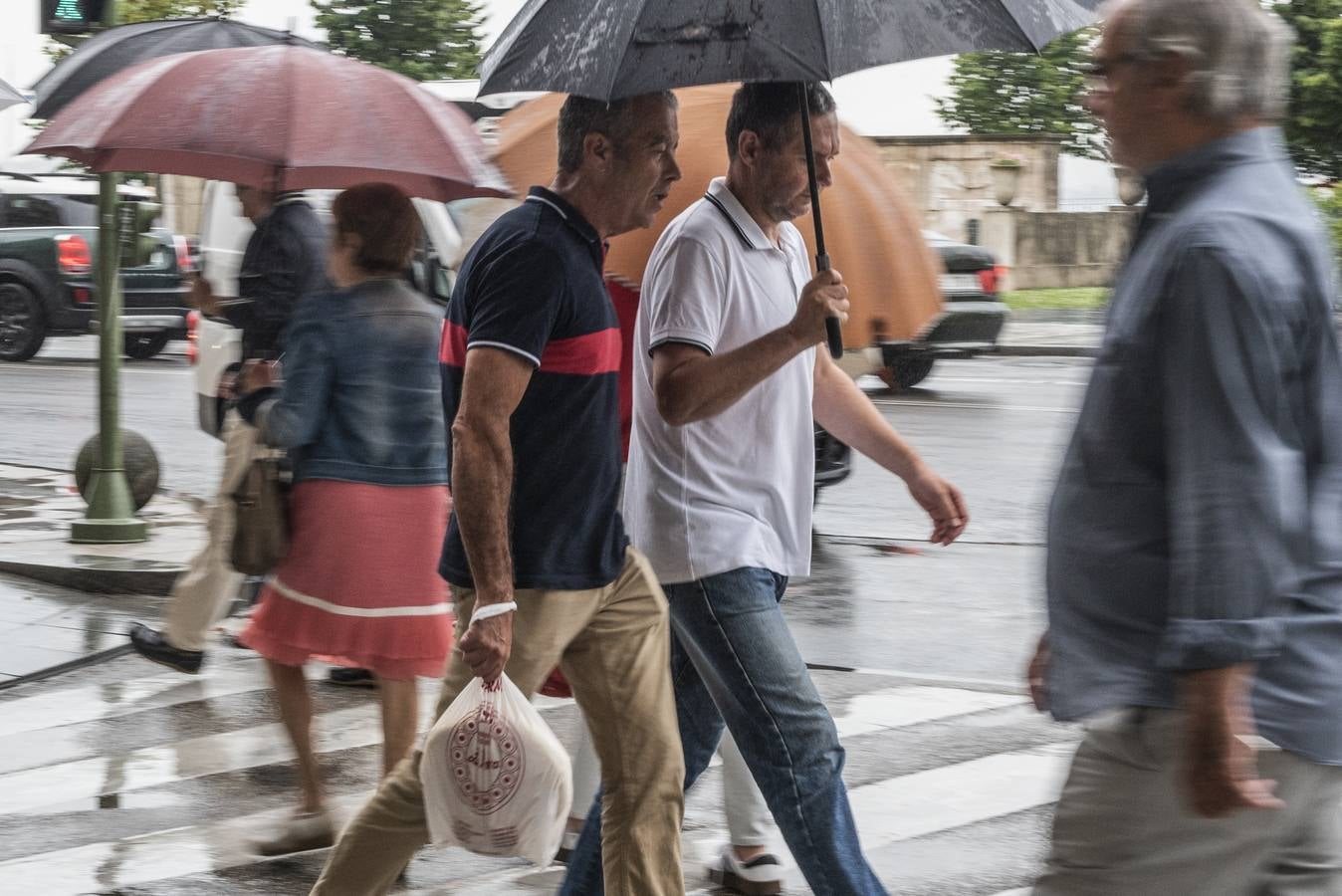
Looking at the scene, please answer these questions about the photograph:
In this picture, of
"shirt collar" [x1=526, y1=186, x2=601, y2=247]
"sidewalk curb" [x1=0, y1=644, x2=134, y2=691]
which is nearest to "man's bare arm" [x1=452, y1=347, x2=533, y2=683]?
"shirt collar" [x1=526, y1=186, x2=601, y2=247]

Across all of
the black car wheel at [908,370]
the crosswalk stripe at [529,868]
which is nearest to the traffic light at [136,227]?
the crosswalk stripe at [529,868]

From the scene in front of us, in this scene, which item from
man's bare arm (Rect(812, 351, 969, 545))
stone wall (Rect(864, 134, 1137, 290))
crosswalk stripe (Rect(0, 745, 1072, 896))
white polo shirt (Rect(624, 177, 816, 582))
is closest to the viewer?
white polo shirt (Rect(624, 177, 816, 582))

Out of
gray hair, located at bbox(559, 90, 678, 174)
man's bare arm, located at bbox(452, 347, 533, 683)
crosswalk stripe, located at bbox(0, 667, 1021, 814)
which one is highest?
gray hair, located at bbox(559, 90, 678, 174)

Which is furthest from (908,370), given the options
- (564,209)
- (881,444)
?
(564,209)

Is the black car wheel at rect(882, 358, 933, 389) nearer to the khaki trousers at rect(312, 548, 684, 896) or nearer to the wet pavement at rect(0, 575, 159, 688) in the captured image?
the wet pavement at rect(0, 575, 159, 688)

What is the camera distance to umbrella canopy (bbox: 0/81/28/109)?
8.55 metres

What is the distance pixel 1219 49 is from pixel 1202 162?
15 cm

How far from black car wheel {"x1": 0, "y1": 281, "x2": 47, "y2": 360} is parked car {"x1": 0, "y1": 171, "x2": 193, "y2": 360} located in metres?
0.01

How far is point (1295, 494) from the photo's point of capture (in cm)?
239

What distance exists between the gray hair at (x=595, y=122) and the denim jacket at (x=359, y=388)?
1.35m

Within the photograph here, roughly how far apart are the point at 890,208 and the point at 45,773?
3177 millimetres

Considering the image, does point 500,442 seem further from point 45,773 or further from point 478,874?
point 45,773

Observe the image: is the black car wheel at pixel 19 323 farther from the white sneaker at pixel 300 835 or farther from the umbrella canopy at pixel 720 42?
the umbrella canopy at pixel 720 42

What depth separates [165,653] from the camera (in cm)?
648
